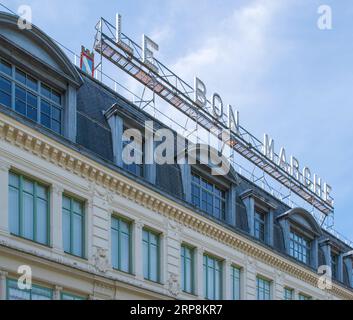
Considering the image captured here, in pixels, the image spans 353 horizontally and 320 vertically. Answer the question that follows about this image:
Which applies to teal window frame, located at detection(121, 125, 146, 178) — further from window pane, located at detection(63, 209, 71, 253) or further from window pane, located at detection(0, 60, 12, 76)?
window pane, located at detection(0, 60, 12, 76)

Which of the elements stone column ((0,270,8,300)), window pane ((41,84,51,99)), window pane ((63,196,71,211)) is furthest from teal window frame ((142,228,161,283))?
stone column ((0,270,8,300))

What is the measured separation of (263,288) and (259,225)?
11.8ft

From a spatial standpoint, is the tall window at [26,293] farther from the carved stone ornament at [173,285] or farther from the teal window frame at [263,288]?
the teal window frame at [263,288]

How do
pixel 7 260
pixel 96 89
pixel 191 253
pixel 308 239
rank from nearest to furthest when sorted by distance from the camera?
pixel 7 260
pixel 96 89
pixel 191 253
pixel 308 239

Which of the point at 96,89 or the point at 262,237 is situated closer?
the point at 96,89

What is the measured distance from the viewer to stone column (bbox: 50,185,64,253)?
27453 mm

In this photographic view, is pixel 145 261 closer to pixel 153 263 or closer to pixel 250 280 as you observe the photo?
pixel 153 263

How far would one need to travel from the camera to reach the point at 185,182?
35375 millimetres

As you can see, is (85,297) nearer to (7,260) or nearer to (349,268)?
(7,260)

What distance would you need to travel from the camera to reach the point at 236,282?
37.8m

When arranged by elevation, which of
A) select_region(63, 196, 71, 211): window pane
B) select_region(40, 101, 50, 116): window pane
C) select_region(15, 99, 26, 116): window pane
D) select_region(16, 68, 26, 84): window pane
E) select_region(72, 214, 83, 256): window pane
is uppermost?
select_region(16, 68, 26, 84): window pane

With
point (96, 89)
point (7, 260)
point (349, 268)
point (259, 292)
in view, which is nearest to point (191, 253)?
point (259, 292)

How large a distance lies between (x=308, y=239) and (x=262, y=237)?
6.54 m

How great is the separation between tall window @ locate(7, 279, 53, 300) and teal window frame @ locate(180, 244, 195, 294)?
8.64 metres
